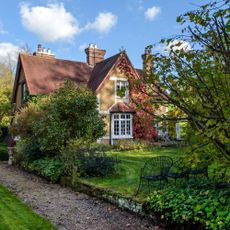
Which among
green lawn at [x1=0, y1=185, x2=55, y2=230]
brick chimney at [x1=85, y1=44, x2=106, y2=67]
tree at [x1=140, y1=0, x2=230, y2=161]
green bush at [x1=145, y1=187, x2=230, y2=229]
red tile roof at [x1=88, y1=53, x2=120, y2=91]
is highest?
brick chimney at [x1=85, y1=44, x2=106, y2=67]

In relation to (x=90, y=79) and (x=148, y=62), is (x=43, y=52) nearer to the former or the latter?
(x=90, y=79)

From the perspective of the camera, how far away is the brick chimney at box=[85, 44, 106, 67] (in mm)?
29641

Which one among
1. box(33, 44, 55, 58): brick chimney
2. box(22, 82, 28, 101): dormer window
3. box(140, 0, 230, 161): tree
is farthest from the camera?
box(33, 44, 55, 58): brick chimney

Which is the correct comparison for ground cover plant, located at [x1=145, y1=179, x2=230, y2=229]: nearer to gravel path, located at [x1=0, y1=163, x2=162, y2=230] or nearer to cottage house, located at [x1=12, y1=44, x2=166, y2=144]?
gravel path, located at [x1=0, y1=163, x2=162, y2=230]

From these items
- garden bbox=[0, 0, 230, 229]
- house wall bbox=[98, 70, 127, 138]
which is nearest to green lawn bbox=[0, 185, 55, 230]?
garden bbox=[0, 0, 230, 229]

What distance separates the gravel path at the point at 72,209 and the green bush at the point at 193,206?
44cm

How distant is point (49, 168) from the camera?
38.8 ft

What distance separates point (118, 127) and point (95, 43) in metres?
9.62

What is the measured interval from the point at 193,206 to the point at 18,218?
3.92 m

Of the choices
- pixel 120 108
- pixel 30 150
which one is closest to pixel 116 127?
pixel 120 108

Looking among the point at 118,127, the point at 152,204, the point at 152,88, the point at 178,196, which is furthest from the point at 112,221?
the point at 118,127

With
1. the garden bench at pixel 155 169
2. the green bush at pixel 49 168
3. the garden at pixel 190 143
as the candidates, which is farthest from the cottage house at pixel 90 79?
the garden bench at pixel 155 169

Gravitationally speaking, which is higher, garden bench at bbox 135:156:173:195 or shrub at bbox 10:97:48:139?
shrub at bbox 10:97:48:139

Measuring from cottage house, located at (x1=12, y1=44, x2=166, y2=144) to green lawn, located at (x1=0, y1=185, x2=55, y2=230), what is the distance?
1382cm
